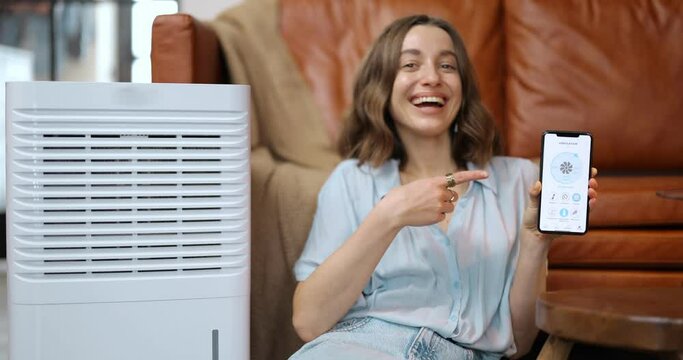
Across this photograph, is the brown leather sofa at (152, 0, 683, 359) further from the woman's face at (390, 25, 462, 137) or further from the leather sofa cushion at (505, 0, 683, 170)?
the woman's face at (390, 25, 462, 137)

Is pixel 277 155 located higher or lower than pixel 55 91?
lower

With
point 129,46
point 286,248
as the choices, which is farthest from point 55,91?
point 129,46

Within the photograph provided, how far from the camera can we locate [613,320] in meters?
0.93

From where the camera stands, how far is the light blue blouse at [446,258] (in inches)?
55.3

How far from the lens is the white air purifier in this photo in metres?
1.22

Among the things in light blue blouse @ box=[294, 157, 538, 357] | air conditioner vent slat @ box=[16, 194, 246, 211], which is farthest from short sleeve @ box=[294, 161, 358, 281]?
air conditioner vent slat @ box=[16, 194, 246, 211]

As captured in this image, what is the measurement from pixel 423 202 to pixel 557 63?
3.83 ft

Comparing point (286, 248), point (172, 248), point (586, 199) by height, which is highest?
point (586, 199)

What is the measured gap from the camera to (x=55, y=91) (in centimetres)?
121

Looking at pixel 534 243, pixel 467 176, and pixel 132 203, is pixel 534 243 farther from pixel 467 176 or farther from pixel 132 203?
pixel 132 203

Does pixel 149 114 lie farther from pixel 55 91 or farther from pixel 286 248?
pixel 286 248

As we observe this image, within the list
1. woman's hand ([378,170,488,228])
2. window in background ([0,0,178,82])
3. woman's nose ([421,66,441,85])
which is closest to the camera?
woman's hand ([378,170,488,228])

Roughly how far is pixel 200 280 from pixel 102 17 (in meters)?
3.28

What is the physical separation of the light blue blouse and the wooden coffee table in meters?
0.35
